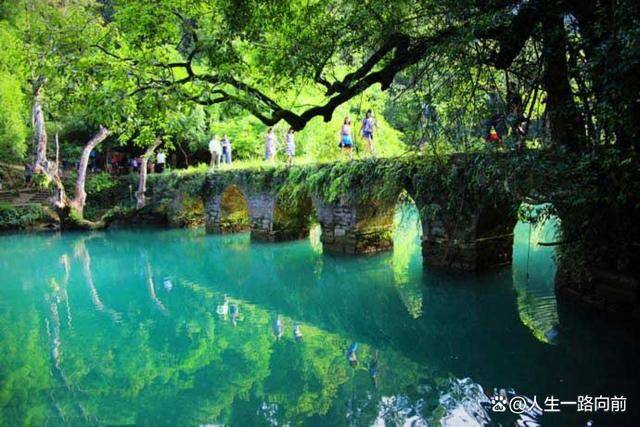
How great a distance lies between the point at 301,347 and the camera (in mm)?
6551

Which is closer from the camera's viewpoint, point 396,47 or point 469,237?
point 396,47

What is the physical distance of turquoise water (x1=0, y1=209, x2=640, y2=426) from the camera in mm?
4840

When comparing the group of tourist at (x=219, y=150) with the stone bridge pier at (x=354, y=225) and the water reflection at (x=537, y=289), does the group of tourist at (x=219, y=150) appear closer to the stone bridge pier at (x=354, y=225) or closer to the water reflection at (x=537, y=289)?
the stone bridge pier at (x=354, y=225)

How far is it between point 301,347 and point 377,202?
6678mm

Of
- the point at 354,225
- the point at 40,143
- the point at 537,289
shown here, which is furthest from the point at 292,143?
the point at 40,143

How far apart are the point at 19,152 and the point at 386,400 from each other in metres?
21.6

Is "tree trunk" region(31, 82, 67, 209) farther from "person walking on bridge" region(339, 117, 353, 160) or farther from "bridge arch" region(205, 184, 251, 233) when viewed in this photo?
"person walking on bridge" region(339, 117, 353, 160)

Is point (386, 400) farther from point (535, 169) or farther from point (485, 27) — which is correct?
point (485, 27)

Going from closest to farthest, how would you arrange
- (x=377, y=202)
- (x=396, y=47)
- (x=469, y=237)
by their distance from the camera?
1. (x=396, y=47)
2. (x=469, y=237)
3. (x=377, y=202)

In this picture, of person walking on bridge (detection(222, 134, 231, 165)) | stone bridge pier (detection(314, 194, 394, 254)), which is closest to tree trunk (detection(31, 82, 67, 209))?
person walking on bridge (detection(222, 134, 231, 165))

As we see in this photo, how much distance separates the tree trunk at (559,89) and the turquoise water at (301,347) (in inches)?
101

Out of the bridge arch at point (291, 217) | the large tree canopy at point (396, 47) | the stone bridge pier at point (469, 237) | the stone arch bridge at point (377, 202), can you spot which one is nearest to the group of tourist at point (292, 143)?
the stone arch bridge at point (377, 202)

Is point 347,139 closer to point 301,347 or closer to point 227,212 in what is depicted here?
point 227,212

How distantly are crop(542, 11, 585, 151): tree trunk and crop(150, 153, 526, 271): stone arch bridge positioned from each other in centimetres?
78
